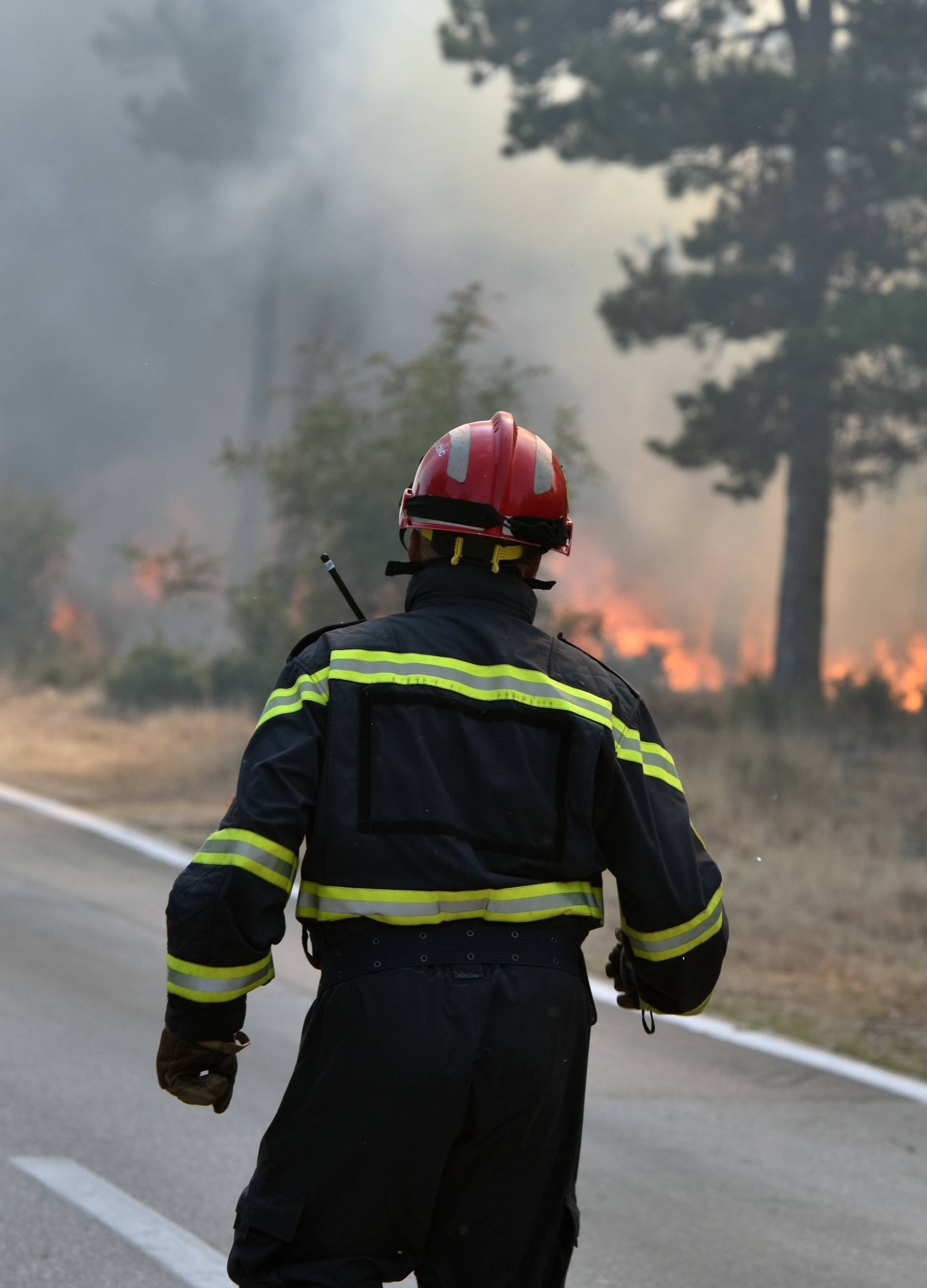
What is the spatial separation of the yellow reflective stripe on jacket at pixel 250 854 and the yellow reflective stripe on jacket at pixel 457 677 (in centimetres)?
26

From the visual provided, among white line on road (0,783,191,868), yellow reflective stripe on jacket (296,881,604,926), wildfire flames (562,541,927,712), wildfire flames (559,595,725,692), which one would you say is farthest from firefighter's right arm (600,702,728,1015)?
wildfire flames (559,595,725,692)

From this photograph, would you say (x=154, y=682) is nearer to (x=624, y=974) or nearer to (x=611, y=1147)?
(x=611, y=1147)

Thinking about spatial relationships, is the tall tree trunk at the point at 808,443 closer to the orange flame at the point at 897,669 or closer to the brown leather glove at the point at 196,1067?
the orange flame at the point at 897,669

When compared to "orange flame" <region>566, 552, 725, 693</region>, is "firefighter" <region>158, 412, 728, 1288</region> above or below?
below

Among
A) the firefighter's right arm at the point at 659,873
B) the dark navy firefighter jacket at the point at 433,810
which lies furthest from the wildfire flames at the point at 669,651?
the dark navy firefighter jacket at the point at 433,810

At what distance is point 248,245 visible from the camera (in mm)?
50281

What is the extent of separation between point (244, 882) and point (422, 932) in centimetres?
27

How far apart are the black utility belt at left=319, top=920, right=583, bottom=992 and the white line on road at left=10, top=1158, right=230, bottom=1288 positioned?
4.93 feet

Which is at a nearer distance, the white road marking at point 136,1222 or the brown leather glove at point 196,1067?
the brown leather glove at point 196,1067

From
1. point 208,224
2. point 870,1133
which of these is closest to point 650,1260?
point 870,1133

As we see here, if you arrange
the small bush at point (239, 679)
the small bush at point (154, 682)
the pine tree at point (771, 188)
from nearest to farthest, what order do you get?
the pine tree at point (771, 188), the small bush at point (239, 679), the small bush at point (154, 682)

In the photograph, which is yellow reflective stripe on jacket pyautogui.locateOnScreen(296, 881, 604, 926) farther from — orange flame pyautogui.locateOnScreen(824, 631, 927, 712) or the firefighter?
orange flame pyautogui.locateOnScreen(824, 631, 927, 712)

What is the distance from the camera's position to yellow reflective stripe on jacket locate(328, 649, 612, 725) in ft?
7.38

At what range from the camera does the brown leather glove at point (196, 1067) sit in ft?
7.32
